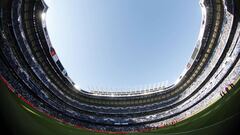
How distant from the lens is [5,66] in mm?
19812

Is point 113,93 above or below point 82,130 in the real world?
above

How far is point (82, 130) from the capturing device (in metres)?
23.9

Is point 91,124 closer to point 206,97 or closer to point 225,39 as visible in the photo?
point 206,97

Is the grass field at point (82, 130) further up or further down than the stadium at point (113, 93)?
further down

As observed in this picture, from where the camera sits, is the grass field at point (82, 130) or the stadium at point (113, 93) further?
the stadium at point (113, 93)

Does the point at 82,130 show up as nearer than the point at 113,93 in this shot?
Yes

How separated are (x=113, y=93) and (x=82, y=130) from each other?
43.2 ft

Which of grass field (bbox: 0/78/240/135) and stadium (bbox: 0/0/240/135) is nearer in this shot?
grass field (bbox: 0/78/240/135)

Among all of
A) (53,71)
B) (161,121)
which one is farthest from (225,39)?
(53,71)

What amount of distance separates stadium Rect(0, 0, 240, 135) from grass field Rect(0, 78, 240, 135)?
68mm

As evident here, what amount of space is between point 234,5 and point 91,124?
59.4 feet

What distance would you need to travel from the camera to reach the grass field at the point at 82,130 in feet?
63.9

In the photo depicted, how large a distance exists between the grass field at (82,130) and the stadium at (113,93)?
7cm

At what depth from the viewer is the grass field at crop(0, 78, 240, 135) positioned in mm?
19484
